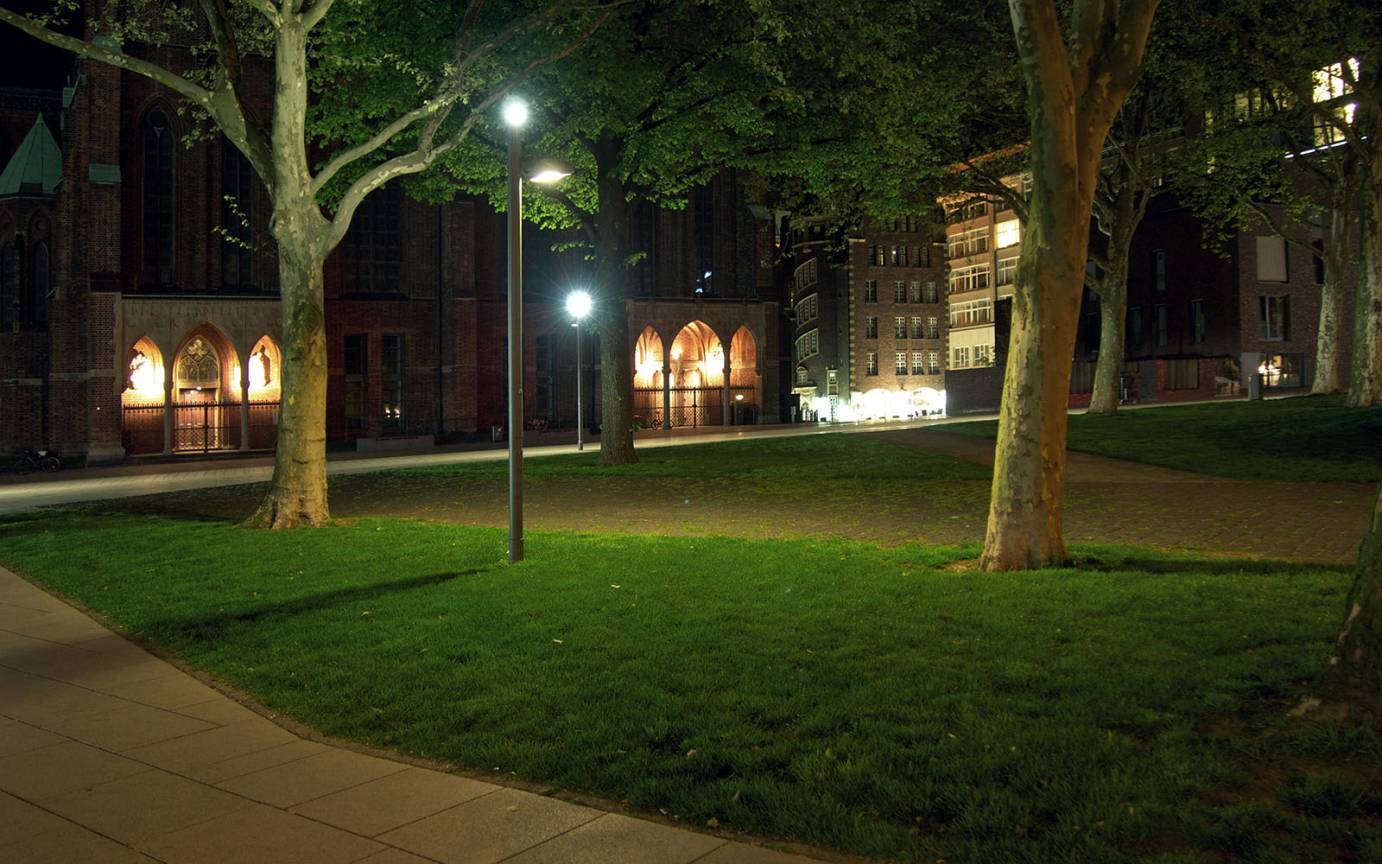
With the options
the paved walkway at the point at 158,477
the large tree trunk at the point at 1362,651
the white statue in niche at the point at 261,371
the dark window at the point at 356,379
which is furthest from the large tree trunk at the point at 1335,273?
the white statue in niche at the point at 261,371

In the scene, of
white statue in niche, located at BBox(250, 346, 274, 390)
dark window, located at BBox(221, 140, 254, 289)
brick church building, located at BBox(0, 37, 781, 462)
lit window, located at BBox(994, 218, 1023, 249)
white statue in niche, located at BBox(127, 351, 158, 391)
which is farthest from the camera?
lit window, located at BBox(994, 218, 1023, 249)

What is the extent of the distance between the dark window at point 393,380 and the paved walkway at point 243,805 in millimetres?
43148

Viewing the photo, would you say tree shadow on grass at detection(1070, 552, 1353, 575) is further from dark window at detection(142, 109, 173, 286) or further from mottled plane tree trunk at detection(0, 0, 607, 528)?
dark window at detection(142, 109, 173, 286)

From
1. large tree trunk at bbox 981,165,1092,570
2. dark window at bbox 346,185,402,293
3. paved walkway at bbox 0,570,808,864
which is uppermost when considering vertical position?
dark window at bbox 346,185,402,293

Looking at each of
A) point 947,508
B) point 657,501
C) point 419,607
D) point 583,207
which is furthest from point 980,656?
point 583,207

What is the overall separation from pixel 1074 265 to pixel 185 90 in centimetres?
1367

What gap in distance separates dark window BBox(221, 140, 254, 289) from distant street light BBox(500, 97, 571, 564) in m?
37.1

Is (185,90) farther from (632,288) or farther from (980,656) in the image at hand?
(632,288)

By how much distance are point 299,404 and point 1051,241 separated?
38.3ft

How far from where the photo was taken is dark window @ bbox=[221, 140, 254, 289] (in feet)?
149

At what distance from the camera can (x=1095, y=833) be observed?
4.05 meters

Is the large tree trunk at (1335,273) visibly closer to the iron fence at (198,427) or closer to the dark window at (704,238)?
the dark window at (704,238)

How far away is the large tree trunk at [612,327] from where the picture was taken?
2566 centimetres

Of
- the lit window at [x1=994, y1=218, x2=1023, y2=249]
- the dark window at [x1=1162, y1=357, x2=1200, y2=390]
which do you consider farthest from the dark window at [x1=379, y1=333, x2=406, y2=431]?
the lit window at [x1=994, y1=218, x2=1023, y2=249]
